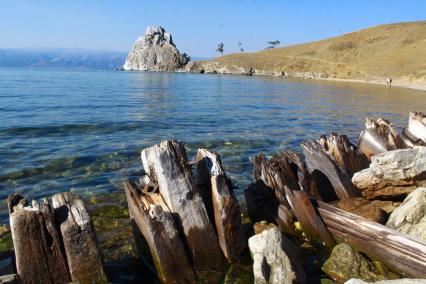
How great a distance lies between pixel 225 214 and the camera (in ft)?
22.2

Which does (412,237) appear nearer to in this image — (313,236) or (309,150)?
(313,236)

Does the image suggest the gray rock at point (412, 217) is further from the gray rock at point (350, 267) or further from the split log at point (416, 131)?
the split log at point (416, 131)

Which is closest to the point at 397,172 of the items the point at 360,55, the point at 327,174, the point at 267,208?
the point at 327,174

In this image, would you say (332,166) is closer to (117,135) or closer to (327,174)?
(327,174)

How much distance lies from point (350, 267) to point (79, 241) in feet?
13.9

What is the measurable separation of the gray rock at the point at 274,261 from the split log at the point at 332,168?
11.6ft

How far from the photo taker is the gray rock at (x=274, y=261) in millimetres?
5668

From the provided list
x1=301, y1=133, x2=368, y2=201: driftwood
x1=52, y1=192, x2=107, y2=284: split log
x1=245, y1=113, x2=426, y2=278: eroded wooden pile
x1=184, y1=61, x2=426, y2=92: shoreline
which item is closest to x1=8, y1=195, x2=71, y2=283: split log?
x1=52, y1=192, x2=107, y2=284: split log

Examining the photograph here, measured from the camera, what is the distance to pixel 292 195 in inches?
304

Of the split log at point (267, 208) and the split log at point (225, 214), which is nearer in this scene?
the split log at point (225, 214)

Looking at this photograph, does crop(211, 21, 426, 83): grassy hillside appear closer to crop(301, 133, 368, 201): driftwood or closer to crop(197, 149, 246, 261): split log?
crop(301, 133, 368, 201): driftwood

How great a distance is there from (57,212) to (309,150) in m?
6.04

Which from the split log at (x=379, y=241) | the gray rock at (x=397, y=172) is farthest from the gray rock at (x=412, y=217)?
the gray rock at (x=397, y=172)

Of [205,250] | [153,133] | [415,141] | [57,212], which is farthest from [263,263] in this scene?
[153,133]
